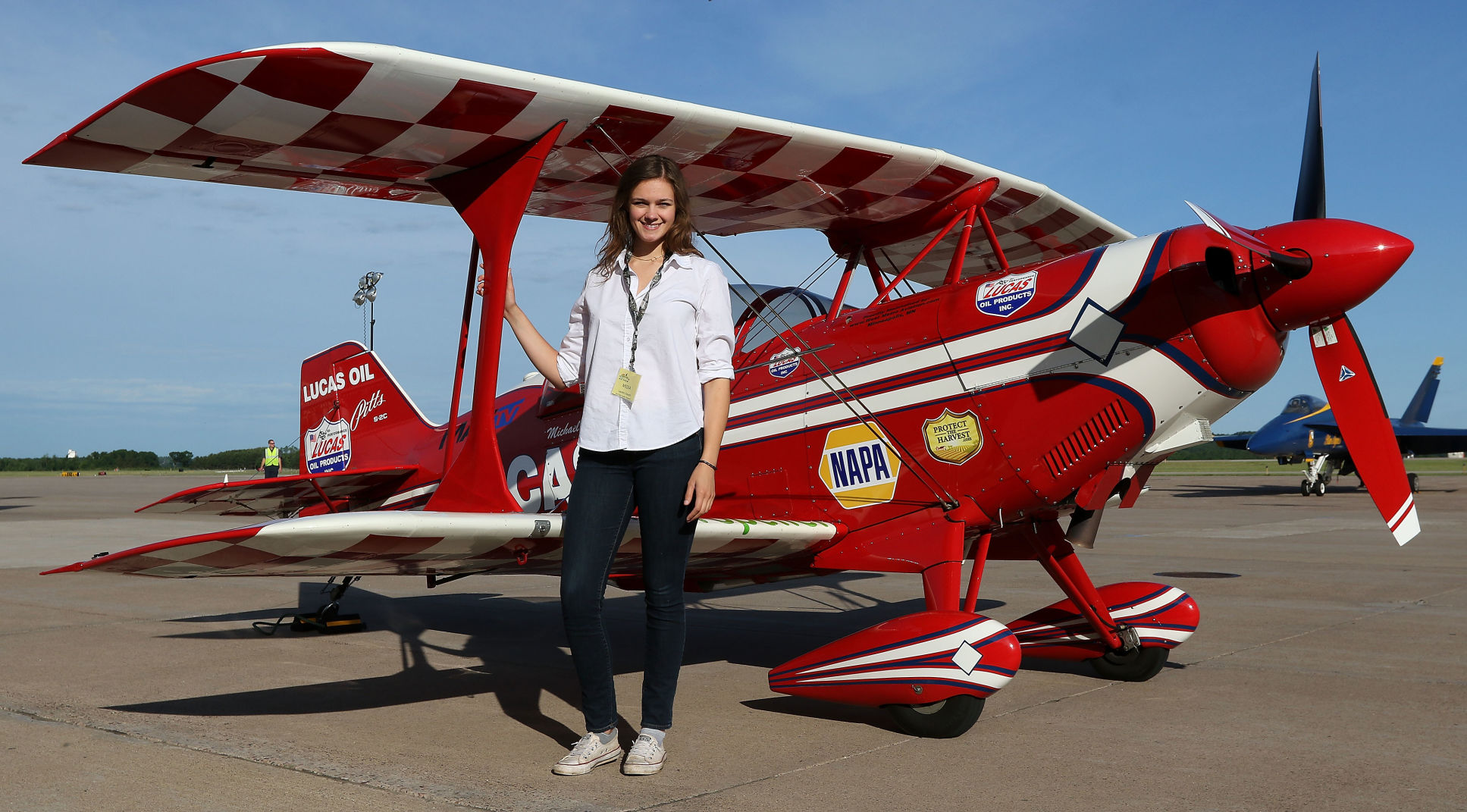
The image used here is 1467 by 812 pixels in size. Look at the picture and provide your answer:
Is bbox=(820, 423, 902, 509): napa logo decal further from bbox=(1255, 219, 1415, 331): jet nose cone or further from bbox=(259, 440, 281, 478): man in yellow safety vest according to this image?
bbox=(259, 440, 281, 478): man in yellow safety vest

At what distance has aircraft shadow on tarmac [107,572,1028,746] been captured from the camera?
14.6 feet

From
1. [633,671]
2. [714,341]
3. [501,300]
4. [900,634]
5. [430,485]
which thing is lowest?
[633,671]

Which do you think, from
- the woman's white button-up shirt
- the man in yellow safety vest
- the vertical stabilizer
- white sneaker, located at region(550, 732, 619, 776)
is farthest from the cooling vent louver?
the man in yellow safety vest

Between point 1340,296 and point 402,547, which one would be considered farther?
point 1340,296

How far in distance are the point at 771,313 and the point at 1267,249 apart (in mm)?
2592

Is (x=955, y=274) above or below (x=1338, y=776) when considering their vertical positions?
above

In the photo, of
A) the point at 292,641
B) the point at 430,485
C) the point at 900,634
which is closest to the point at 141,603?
the point at 292,641

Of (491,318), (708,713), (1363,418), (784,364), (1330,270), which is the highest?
(491,318)

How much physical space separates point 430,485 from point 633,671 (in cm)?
236

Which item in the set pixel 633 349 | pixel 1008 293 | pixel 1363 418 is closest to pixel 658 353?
pixel 633 349

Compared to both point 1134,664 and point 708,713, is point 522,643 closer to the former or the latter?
point 708,713

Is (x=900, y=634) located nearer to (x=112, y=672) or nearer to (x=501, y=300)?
(x=501, y=300)

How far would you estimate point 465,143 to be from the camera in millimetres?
4449

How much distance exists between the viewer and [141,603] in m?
8.22
